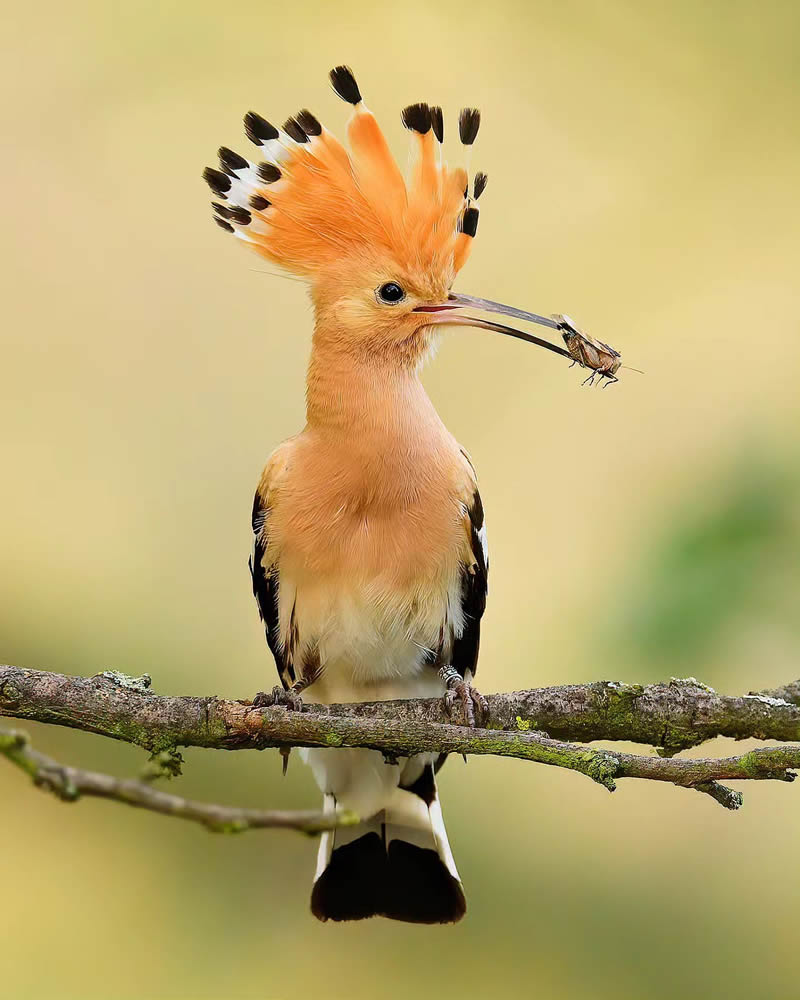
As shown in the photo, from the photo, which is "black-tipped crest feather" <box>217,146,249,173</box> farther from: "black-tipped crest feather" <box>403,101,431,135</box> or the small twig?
the small twig

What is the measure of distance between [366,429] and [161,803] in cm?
147

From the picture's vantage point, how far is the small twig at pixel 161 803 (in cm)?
75

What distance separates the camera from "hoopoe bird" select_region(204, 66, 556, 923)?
215cm

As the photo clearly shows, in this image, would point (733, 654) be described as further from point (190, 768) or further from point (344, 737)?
point (190, 768)

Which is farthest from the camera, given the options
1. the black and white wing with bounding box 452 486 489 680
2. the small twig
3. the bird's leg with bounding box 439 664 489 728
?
the black and white wing with bounding box 452 486 489 680

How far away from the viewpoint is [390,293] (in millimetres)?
2260

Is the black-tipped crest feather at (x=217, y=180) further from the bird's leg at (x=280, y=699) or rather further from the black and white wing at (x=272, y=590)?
the bird's leg at (x=280, y=699)

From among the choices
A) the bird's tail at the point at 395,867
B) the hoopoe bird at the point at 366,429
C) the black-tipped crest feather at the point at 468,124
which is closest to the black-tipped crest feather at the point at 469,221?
the hoopoe bird at the point at 366,429

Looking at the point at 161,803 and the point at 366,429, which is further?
the point at 366,429

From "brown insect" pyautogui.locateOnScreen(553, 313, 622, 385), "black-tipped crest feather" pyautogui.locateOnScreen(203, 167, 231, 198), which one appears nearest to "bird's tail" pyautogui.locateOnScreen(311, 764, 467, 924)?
"brown insect" pyautogui.locateOnScreen(553, 313, 622, 385)

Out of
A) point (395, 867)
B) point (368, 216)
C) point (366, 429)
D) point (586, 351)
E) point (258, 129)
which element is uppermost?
point (258, 129)

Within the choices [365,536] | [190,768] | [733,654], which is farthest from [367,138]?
[190,768]

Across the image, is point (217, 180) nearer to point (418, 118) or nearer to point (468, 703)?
point (418, 118)

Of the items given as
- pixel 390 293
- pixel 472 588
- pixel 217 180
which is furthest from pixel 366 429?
pixel 217 180
